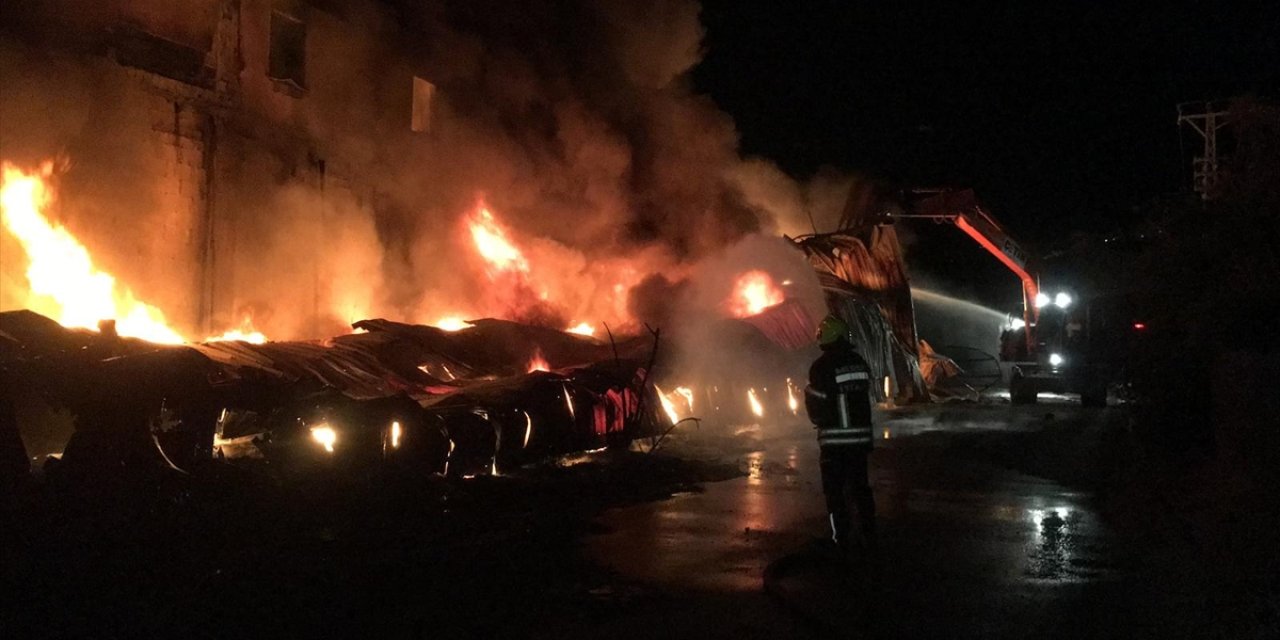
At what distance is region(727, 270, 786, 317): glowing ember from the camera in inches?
733

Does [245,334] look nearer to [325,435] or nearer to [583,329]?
[583,329]

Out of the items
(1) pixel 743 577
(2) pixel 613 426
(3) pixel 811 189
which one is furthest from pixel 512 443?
(3) pixel 811 189

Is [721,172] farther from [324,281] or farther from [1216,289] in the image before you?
[1216,289]

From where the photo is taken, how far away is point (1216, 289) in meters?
8.90

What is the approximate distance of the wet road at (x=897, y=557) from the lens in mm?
5176

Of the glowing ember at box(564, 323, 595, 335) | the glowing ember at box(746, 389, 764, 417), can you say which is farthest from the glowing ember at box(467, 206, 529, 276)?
the glowing ember at box(746, 389, 764, 417)

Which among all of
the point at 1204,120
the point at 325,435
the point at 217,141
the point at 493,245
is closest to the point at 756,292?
the point at 493,245

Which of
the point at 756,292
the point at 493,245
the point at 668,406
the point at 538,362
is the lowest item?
the point at 668,406

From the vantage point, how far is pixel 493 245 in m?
19.7

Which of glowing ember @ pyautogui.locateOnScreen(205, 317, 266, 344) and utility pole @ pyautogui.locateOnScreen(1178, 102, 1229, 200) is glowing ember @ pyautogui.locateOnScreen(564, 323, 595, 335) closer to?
glowing ember @ pyautogui.locateOnScreen(205, 317, 266, 344)

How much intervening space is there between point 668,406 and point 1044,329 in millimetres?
8733

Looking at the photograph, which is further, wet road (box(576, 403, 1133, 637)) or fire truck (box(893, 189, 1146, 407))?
fire truck (box(893, 189, 1146, 407))

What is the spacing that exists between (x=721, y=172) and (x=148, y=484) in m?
18.4

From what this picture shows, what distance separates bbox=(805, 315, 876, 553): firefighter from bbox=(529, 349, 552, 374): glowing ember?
8276 millimetres
